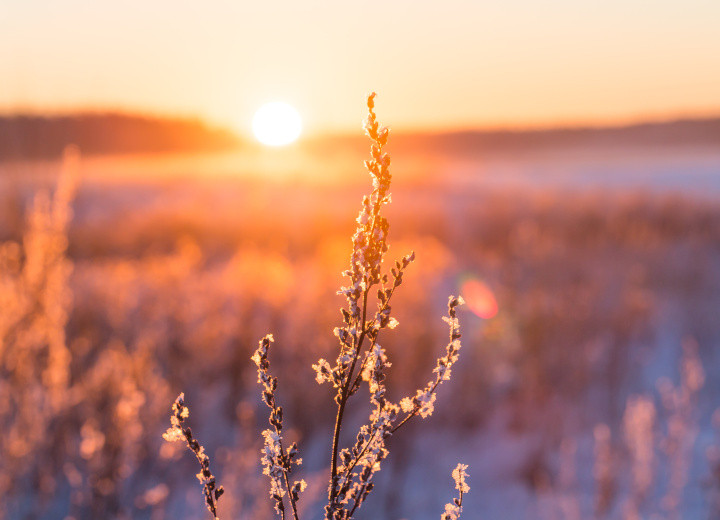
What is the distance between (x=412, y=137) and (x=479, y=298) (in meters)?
63.6

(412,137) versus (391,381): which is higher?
(412,137)

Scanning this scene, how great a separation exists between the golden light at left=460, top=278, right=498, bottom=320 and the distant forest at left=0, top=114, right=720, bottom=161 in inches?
1948

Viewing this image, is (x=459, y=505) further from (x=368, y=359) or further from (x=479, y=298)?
(x=479, y=298)

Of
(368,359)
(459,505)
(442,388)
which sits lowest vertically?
(442,388)

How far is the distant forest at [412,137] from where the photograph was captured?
2250 inches

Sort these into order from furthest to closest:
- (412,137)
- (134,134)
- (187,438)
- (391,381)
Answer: (412,137)
(134,134)
(391,381)
(187,438)

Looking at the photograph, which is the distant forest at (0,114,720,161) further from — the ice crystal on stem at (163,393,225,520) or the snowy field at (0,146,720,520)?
the ice crystal on stem at (163,393,225,520)

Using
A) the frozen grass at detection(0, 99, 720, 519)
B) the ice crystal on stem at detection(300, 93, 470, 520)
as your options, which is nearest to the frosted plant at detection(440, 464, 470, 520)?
the ice crystal on stem at detection(300, 93, 470, 520)

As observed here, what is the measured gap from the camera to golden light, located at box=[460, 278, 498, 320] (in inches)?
233

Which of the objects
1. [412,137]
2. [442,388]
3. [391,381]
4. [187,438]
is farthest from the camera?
[412,137]

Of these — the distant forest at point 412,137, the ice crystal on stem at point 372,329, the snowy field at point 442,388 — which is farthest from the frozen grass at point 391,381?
the distant forest at point 412,137

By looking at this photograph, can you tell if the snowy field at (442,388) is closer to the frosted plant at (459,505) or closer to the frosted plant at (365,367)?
the frosted plant at (365,367)

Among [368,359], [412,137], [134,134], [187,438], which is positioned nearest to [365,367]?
[368,359]

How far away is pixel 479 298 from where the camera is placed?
6.32 metres
